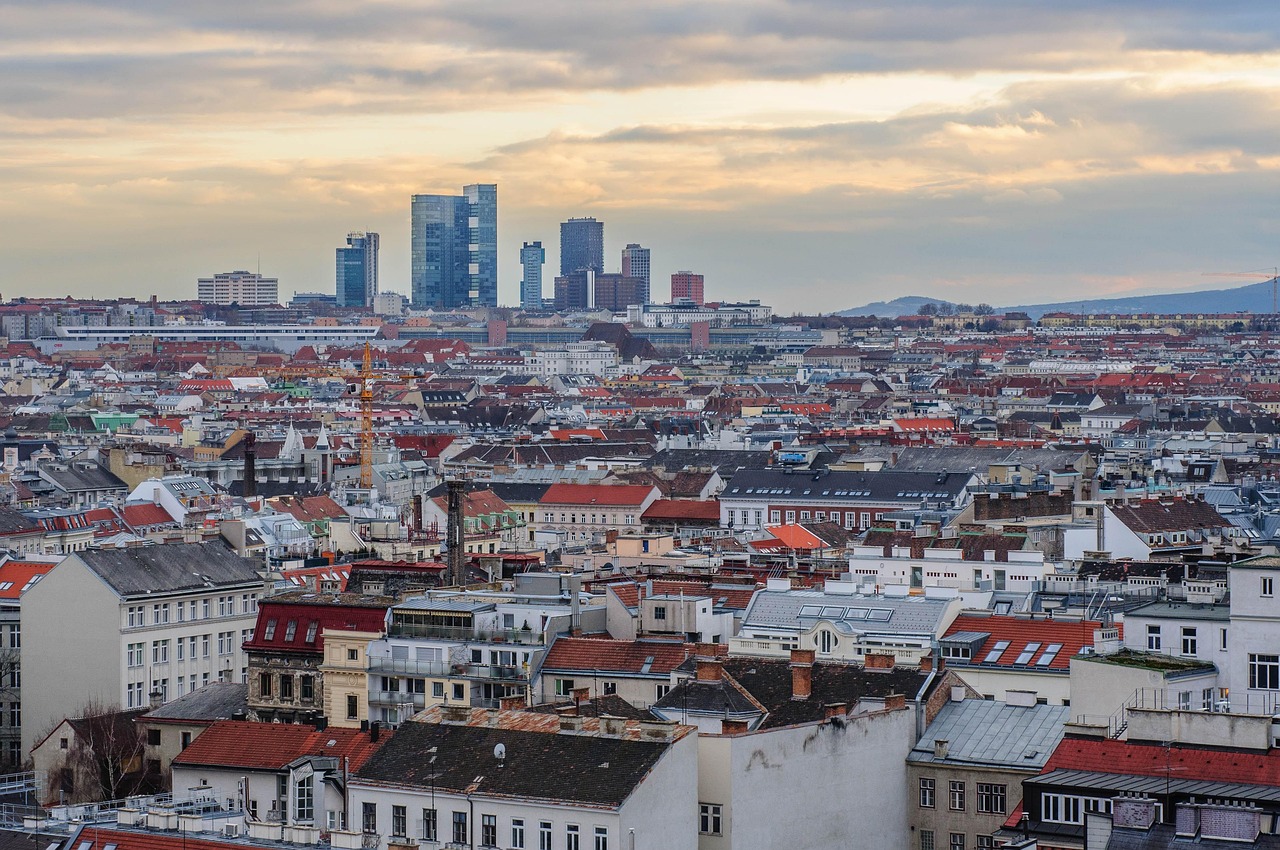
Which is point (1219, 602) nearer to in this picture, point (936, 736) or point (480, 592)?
point (936, 736)

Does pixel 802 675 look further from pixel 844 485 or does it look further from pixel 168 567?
pixel 844 485

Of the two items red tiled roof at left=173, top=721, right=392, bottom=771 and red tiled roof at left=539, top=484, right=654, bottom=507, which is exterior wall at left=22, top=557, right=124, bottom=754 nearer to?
red tiled roof at left=173, top=721, right=392, bottom=771

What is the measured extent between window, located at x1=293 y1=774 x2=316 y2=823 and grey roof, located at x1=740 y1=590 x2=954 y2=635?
1313 cm

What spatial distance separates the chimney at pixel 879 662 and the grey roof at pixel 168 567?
75.1 feet

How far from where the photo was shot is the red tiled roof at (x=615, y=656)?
4900 centimetres

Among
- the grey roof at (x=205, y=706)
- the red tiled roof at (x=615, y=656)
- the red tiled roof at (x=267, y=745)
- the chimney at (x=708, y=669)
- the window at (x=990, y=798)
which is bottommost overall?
the grey roof at (x=205, y=706)

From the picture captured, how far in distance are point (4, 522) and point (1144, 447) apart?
75.5m

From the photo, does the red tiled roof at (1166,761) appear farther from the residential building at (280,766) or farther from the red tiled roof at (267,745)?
the red tiled roof at (267,745)

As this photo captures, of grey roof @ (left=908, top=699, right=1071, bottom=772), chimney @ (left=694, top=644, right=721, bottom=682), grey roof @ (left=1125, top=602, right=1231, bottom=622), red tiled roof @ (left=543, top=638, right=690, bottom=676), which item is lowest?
grey roof @ (left=908, top=699, right=1071, bottom=772)

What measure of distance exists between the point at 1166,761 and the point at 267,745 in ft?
55.5

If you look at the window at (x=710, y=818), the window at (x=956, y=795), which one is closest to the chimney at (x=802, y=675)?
the window at (x=956, y=795)

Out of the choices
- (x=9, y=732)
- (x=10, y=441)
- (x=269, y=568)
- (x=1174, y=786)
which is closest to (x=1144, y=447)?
(x=10, y=441)

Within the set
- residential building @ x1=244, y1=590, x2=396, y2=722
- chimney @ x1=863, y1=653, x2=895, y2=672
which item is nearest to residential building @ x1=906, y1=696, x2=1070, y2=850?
chimney @ x1=863, y1=653, x2=895, y2=672

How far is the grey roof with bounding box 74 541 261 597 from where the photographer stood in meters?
63.0
